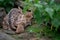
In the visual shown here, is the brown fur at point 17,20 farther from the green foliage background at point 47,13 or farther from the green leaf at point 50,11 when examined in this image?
the green leaf at point 50,11

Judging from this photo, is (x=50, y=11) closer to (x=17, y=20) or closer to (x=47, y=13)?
(x=47, y=13)

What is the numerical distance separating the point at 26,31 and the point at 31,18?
0.41 m

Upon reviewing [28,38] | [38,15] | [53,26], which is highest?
[38,15]

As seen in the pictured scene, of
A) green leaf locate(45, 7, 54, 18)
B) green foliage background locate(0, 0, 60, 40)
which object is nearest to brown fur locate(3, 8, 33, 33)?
green foliage background locate(0, 0, 60, 40)

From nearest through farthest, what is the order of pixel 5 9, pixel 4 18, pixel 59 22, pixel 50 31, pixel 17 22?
pixel 59 22 → pixel 50 31 → pixel 17 22 → pixel 4 18 → pixel 5 9

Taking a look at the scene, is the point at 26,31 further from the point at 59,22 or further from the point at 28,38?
the point at 59,22

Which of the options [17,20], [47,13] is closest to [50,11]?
[47,13]

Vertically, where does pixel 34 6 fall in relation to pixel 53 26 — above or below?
above

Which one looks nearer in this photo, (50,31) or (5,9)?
(50,31)

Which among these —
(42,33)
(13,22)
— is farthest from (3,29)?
(42,33)

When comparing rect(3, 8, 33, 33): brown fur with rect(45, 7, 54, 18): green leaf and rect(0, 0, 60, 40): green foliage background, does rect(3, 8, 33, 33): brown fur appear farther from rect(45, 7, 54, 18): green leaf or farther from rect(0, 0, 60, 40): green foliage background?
rect(45, 7, 54, 18): green leaf

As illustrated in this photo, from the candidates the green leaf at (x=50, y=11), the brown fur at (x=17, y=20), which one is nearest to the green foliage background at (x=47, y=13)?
the green leaf at (x=50, y=11)

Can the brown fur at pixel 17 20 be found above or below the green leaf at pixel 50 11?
below

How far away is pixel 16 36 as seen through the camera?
3.56 meters
